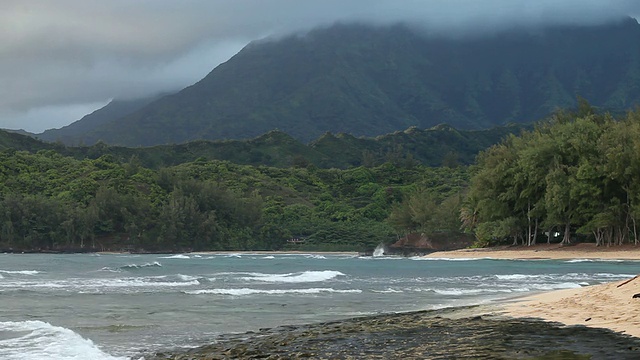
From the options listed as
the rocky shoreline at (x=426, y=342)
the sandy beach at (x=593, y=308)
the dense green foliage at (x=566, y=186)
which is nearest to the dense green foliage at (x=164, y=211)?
the dense green foliage at (x=566, y=186)

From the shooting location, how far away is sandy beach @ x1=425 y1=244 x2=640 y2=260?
216ft

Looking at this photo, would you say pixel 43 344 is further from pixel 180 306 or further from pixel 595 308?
pixel 595 308

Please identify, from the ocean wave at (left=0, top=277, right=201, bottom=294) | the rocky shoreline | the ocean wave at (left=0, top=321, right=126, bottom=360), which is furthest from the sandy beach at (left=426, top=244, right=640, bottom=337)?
the ocean wave at (left=0, top=277, right=201, bottom=294)

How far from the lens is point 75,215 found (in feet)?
449

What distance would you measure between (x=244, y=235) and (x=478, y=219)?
237 ft

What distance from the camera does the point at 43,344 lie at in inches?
692

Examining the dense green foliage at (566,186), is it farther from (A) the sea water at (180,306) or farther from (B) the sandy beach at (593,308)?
(B) the sandy beach at (593,308)

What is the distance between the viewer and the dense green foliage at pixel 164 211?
13688cm

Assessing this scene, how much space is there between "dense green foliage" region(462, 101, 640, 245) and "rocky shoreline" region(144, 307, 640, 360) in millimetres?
52460

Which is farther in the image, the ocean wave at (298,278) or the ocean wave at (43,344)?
the ocean wave at (298,278)

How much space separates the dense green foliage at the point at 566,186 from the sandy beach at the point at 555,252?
1578 mm

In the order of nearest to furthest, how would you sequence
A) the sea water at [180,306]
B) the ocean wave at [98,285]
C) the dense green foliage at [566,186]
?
the sea water at [180,306]
the ocean wave at [98,285]
the dense green foliage at [566,186]

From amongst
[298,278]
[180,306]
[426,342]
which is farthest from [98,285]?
[426,342]

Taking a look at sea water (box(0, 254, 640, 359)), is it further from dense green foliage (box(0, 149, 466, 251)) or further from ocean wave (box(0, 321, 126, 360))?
dense green foliage (box(0, 149, 466, 251))
